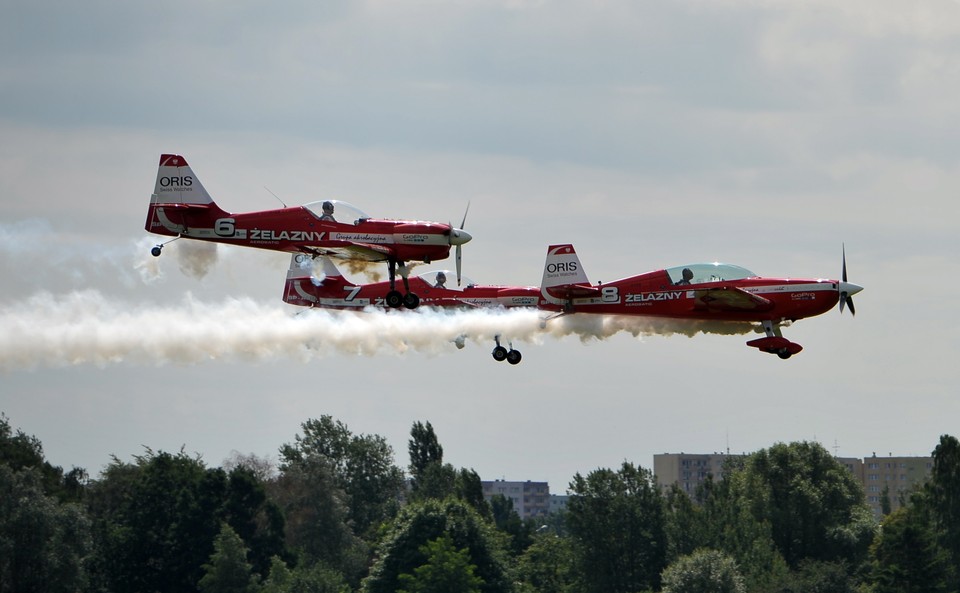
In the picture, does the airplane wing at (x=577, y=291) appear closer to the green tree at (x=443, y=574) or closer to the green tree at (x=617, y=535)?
the green tree at (x=443, y=574)

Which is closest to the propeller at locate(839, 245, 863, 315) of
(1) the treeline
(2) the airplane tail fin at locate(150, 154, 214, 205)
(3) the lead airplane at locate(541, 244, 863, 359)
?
(3) the lead airplane at locate(541, 244, 863, 359)

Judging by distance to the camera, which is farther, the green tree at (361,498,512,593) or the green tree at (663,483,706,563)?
the green tree at (663,483,706,563)

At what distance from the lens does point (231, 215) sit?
45938 millimetres

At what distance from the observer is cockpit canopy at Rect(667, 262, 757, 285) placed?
148 ft

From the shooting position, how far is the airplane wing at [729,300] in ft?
146

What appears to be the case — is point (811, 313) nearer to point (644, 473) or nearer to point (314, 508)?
point (644, 473)

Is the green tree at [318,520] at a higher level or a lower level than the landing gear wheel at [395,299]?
lower

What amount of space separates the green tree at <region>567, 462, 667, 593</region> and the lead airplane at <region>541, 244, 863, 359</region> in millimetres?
49571

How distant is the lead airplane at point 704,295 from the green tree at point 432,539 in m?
40.1

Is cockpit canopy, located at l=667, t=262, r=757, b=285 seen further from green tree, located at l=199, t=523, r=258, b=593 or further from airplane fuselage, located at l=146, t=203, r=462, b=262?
green tree, located at l=199, t=523, r=258, b=593

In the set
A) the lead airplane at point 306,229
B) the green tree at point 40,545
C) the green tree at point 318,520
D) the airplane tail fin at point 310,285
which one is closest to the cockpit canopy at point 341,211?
the lead airplane at point 306,229

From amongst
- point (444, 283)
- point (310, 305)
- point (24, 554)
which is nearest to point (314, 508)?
point (24, 554)

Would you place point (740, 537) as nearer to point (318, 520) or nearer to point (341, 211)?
point (318, 520)

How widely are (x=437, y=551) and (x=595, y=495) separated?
16.6 m
